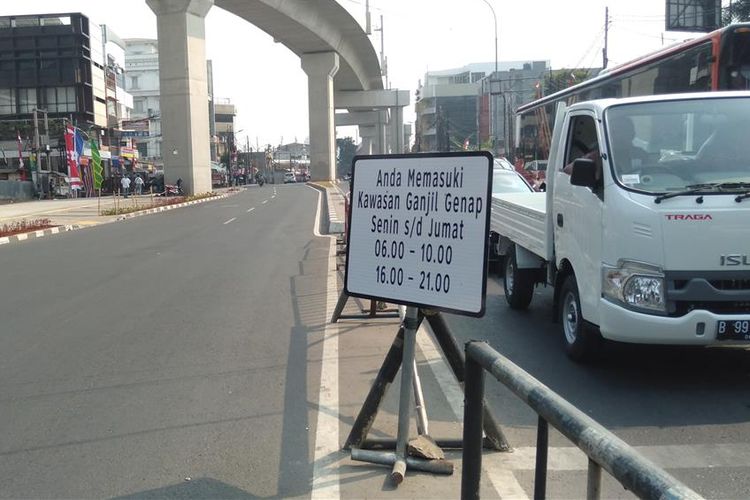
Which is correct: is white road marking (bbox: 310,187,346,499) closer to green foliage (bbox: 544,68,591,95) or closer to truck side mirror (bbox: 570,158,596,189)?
truck side mirror (bbox: 570,158,596,189)

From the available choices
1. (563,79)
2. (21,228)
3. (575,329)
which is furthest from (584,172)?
(563,79)

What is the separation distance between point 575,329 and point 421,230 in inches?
104

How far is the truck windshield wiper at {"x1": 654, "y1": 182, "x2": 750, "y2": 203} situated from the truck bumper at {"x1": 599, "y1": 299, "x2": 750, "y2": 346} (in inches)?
33.0

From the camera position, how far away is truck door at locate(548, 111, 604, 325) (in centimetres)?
521

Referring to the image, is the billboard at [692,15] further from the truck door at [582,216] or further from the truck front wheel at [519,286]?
the truck door at [582,216]

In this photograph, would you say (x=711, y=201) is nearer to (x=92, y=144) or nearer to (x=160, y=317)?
(x=160, y=317)

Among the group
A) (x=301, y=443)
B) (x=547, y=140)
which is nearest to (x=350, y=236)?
(x=301, y=443)

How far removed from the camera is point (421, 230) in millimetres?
3770

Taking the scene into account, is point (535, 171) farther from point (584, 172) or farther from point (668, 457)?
point (668, 457)

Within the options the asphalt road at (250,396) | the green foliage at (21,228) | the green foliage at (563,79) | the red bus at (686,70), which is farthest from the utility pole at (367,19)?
the asphalt road at (250,396)

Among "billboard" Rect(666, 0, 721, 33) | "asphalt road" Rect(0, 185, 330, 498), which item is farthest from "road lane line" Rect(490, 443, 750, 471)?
"billboard" Rect(666, 0, 721, 33)

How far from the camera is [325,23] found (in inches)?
1854

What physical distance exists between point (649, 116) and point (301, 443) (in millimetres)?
3879

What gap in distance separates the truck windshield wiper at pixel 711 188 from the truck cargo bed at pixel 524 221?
1803 mm
